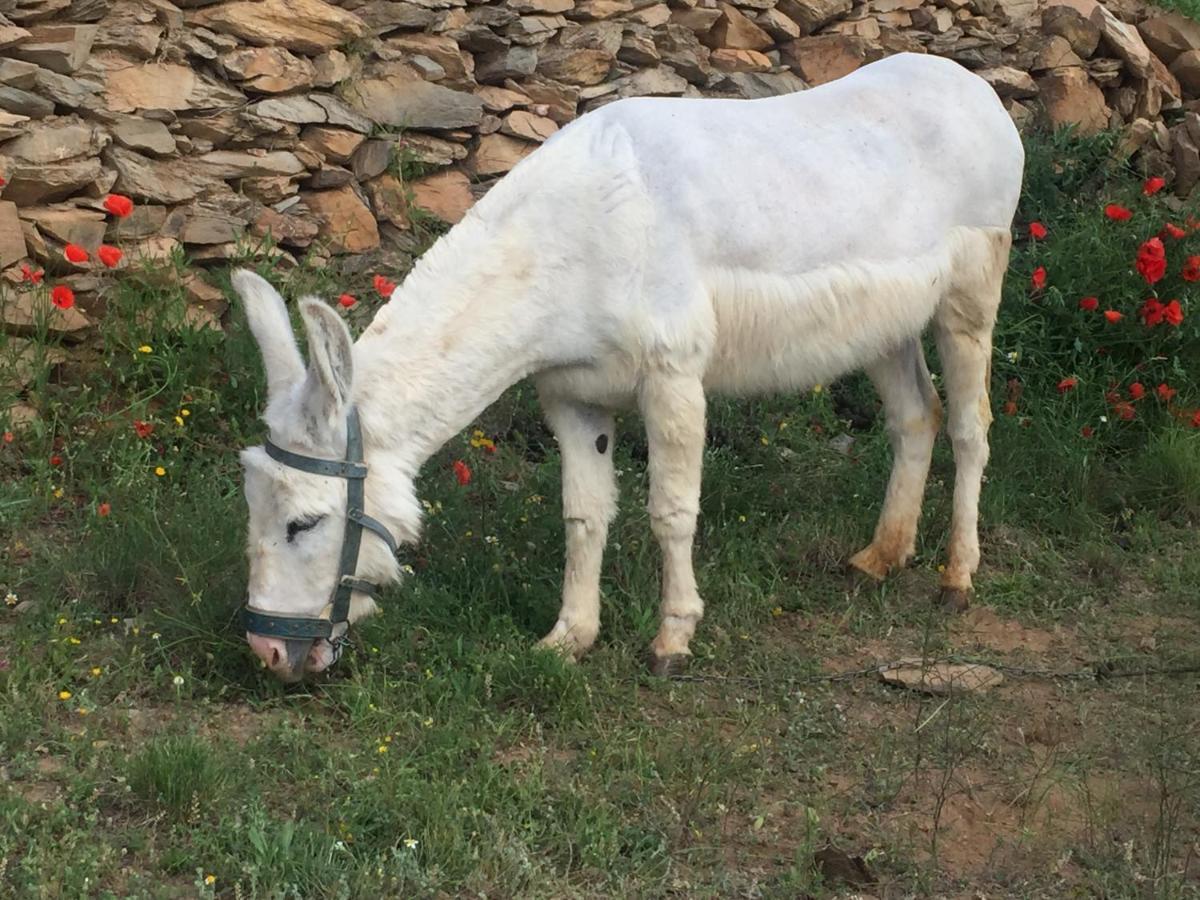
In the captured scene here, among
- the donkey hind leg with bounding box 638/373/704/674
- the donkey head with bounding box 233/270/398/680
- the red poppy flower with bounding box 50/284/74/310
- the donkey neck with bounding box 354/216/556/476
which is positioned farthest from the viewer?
the red poppy flower with bounding box 50/284/74/310

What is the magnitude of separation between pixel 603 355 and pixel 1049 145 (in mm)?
4437

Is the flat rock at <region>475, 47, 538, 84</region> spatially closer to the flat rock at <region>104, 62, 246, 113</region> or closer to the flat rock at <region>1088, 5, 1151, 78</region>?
the flat rock at <region>104, 62, 246, 113</region>

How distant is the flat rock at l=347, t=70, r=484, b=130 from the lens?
21.3 ft

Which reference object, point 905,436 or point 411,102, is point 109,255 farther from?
point 905,436

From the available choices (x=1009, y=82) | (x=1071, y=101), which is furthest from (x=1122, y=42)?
(x=1009, y=82)

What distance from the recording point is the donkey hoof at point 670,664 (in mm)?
4637

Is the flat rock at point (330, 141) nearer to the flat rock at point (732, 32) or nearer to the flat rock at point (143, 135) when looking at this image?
the flat rock at point (143, 135)

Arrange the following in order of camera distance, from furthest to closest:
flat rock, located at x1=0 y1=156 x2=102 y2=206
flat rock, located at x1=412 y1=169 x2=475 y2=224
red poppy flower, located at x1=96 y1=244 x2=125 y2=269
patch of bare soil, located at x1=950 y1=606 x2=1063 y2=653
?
1. flat rock, located at x1=412 y1=169 x2=475 y2=224
2. flat rock, located at x1=0 y1=156 x2=102 y2=206
3. red poppy flower, located at x1=96 y1=244 x2=125 y2=269
4. patch of bare soil, located at x1=950 y1=606 x2=1063 y2=653

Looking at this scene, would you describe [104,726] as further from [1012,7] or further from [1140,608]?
[1012,7]

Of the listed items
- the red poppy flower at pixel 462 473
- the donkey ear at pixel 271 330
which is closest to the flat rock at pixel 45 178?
the red poppy flower at pixel 462 473

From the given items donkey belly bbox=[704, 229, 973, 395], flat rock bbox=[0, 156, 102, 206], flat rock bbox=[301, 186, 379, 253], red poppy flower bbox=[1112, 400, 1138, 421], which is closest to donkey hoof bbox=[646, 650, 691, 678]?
donkey belly bbox=[704, 229, 973, 395]

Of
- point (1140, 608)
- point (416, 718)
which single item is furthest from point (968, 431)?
point (416, 718)

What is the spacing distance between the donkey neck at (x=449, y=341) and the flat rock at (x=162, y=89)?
2.15 metres

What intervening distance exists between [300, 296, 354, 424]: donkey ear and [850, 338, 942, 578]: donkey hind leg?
2425 millimetres
